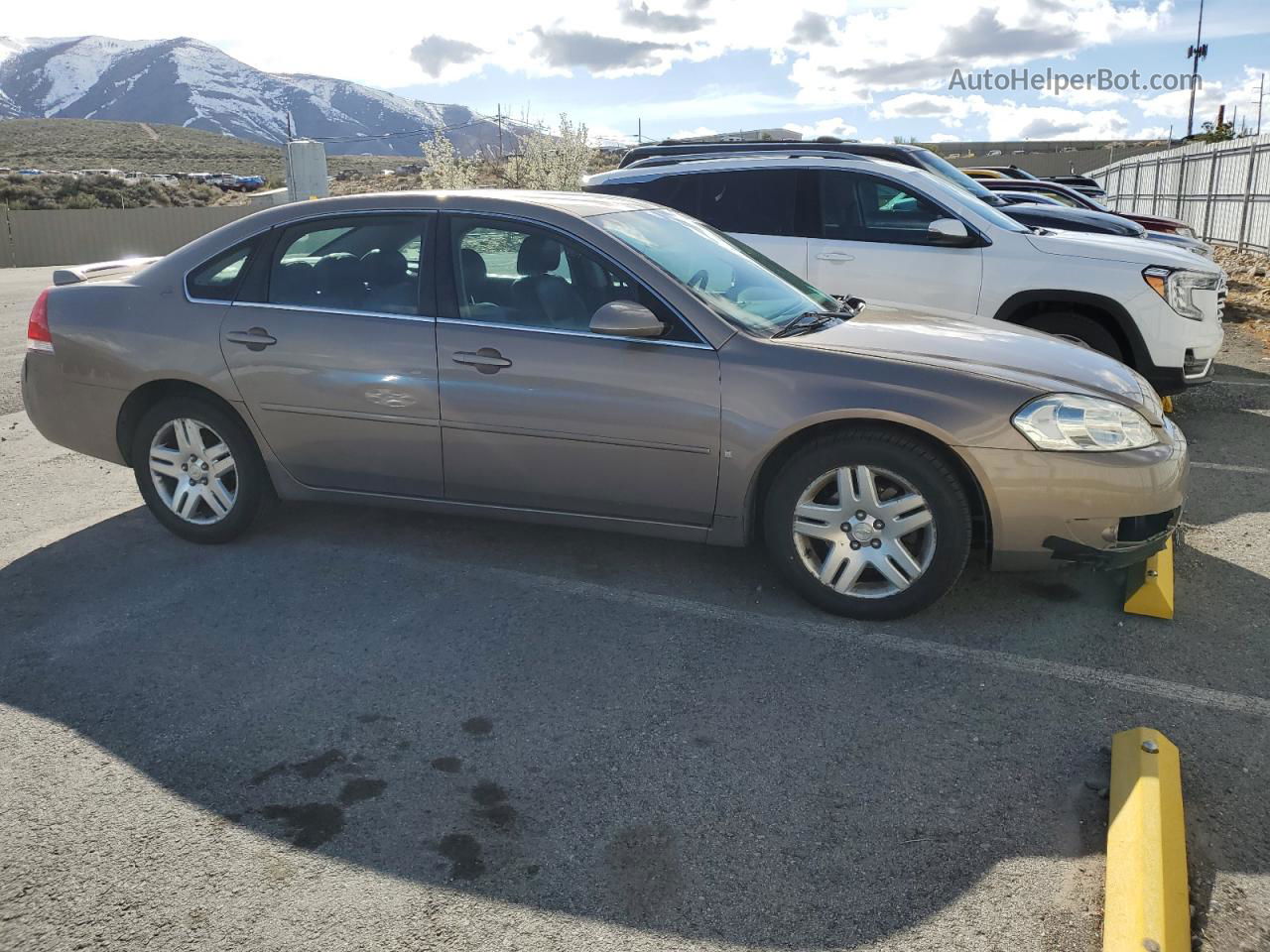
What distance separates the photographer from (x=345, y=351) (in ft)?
15.4

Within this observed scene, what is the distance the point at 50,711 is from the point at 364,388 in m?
1.75

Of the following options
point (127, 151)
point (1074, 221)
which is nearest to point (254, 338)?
point (1074, 221)

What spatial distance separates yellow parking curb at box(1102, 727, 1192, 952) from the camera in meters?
2.38

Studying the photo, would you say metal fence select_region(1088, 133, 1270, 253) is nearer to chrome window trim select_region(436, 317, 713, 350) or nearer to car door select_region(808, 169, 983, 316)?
car door select_region(808, 169, 983, 316)

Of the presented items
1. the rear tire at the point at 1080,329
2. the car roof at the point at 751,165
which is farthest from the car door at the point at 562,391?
the rear tire at the point at 1080,329

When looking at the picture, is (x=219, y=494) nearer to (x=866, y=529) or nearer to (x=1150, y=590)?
(x=866, y=529)

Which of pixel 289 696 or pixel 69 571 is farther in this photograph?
pixel 69 571

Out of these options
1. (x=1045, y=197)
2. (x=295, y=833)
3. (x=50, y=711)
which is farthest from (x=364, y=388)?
(x=1045, y=197)

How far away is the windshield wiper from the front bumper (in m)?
0.89

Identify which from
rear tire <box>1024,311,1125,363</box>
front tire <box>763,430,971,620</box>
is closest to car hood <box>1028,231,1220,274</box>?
rear tire <box>1024,311,1125,363</box>

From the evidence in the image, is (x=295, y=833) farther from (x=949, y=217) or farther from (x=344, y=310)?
(x=949, y=217)

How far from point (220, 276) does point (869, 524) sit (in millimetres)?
3129

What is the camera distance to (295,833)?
9.62 ft

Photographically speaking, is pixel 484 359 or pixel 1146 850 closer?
pixel 1146 850
